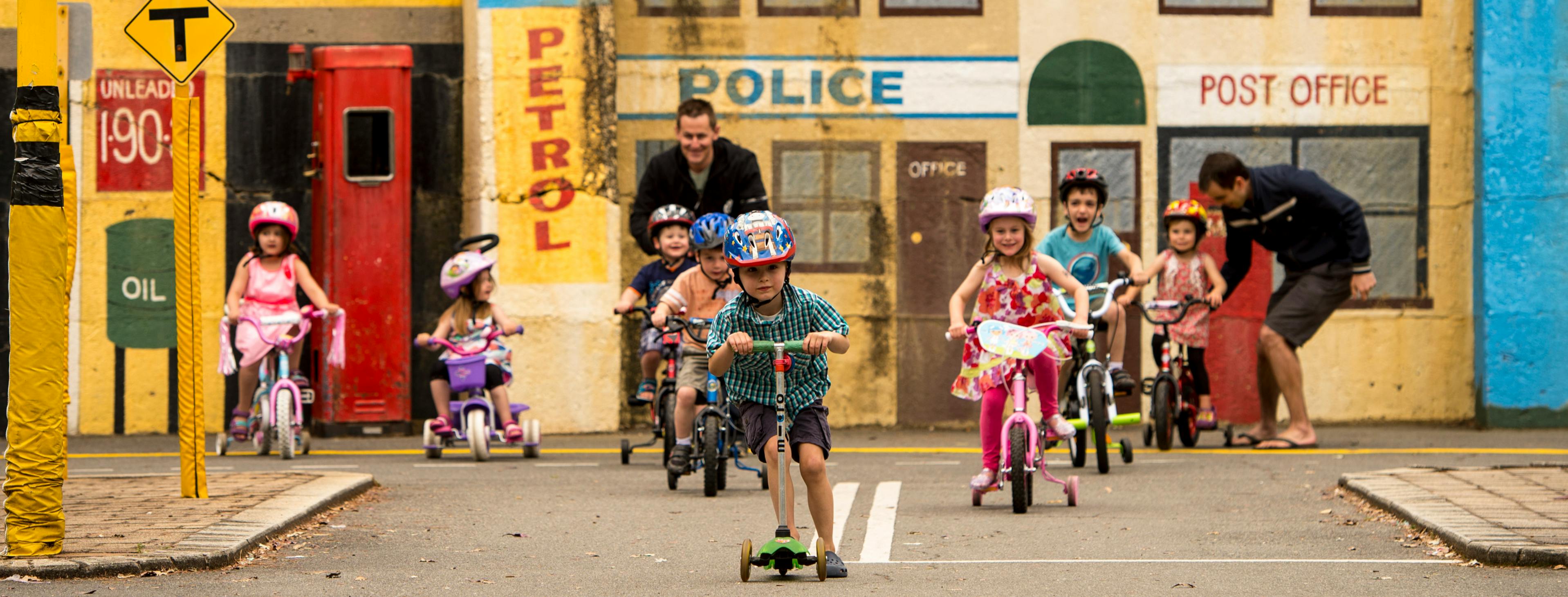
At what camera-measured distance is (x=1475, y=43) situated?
16.0 metres

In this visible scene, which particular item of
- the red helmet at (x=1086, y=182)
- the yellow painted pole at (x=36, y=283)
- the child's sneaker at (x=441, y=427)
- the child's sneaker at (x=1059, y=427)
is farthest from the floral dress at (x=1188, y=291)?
the yellow painted pole at (x=36, y=283)

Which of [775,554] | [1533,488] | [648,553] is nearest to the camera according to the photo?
[775,554]

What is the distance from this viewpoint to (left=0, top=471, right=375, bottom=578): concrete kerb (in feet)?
23.0

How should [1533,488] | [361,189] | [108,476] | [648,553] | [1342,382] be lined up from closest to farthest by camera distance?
[648,553], [1533,488], [108,476], [361,189], [1342,382]

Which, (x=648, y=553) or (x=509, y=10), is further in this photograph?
(x=509, y=10)

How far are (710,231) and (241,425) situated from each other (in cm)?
432

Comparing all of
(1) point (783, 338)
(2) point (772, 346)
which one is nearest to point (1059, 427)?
(1) point (783, 338)

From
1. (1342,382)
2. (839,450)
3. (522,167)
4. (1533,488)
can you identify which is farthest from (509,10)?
(1533,488)

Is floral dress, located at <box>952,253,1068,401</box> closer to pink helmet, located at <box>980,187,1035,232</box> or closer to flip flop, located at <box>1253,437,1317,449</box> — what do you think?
pink helmet, located at <box>980,187,1035,232</box>

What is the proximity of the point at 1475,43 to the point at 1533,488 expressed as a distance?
297 inches

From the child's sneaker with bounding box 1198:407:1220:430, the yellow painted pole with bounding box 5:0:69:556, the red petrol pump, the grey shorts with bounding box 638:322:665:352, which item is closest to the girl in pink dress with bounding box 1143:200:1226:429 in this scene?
the child's sneaker with bounding box 1198:407:1220:430

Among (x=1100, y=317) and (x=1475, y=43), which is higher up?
(x=1475, y=43)

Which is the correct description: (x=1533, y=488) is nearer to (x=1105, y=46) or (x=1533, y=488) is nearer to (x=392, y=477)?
(x=392, y=477)

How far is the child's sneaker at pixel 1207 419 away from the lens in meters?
13.4
